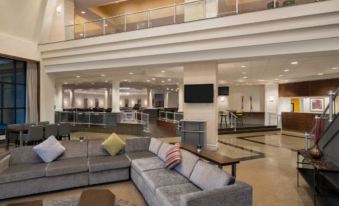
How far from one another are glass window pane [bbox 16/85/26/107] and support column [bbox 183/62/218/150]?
6847mm

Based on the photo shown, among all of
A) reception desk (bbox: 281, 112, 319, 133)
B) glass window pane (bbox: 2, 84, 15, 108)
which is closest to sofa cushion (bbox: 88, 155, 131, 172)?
glass window pane (bbox: 2, 84, 15, 108)

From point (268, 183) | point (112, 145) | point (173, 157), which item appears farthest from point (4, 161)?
point (268, 183)

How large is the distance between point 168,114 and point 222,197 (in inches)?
420

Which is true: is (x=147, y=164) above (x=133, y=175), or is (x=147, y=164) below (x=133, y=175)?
above

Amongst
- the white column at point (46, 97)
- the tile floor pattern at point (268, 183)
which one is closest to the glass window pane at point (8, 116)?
the white column at point (46, 97)

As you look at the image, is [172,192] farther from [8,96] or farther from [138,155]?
[8,96]

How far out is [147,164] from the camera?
4.09 m

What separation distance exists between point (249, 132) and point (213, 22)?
24.8 ft

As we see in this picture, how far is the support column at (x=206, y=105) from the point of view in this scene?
7.58 m

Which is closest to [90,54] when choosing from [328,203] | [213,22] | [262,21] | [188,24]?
[188,24]

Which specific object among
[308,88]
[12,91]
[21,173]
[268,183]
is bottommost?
[268,183]

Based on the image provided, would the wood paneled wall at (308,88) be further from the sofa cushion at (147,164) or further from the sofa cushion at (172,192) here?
the sofa cushion at (172,192)

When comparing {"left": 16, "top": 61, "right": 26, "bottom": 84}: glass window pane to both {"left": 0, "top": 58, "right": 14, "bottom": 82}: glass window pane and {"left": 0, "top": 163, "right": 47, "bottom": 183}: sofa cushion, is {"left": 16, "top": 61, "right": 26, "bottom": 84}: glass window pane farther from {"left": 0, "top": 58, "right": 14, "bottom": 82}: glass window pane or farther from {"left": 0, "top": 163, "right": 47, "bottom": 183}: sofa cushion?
{"left": 0, "top": 163, "right": 47, "bottom": 183}: sofa cushion

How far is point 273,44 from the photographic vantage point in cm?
629
